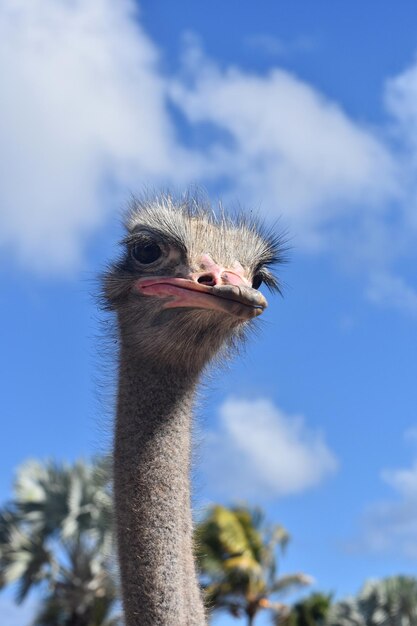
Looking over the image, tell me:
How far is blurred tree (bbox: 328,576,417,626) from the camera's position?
2008cm

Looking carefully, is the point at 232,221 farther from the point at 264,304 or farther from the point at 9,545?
the point at 9,545

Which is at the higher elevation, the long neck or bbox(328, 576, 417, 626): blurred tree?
bbox(328, 576, 417, 626): blurred tree

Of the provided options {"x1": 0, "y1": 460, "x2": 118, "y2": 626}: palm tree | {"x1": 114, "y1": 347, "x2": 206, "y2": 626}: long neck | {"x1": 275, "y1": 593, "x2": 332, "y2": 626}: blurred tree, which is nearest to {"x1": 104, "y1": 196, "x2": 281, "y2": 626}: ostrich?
{"x1": 114, "y1": 347, "x2": 206, "y2": 626}: long neck

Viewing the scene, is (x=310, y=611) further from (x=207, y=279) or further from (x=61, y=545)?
(x=207, y=279)

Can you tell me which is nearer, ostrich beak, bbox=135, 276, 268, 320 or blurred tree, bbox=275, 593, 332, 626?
ostrich beak, bbox=135, 276, 268, 320

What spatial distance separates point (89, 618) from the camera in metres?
A: 19.4

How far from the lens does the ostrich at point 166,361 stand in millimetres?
3246

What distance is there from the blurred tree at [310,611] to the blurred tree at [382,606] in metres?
3.07

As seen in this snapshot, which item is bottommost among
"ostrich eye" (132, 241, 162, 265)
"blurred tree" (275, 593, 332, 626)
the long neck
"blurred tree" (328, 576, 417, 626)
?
the long neck

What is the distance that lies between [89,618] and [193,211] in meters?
16.5

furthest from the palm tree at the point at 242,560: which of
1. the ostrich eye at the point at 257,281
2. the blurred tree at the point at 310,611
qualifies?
the ostrich eye at the point at 257,281

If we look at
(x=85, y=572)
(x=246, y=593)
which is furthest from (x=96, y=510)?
(x=246, y=593)

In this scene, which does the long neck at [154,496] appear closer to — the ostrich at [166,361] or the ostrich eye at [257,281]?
the ostrich at [166,361]

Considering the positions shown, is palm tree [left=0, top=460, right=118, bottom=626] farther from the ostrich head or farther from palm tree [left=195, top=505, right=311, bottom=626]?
the ostrich head
